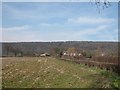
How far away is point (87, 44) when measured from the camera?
303 feet

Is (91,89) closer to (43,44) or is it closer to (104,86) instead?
(104,86)

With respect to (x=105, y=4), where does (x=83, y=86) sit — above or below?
below

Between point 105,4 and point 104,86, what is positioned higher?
point 105,4

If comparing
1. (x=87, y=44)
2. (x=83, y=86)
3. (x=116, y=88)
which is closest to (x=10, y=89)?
(x=83, y=86)

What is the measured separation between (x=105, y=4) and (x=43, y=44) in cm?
10496

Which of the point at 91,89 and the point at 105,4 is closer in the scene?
the point at 105,4

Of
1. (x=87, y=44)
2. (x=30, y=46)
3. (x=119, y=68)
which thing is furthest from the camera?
(x=30, y=46)

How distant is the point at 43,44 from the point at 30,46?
7154 mm

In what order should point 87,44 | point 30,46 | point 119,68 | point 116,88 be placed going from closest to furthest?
point 116,88
point 119,68
point 87,44
point 30,46

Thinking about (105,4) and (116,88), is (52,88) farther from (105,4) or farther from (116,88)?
(105,4)

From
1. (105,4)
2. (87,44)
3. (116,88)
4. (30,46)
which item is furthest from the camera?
(30,46)

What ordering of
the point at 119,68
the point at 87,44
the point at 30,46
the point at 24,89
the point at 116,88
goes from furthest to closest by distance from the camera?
the point at 30,46 → the point at 87,44 → the point at 119,68 → the point at 24,89 → the point at 116,88

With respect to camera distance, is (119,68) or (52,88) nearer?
(52,88)

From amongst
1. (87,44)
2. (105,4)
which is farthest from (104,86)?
(87,44)
